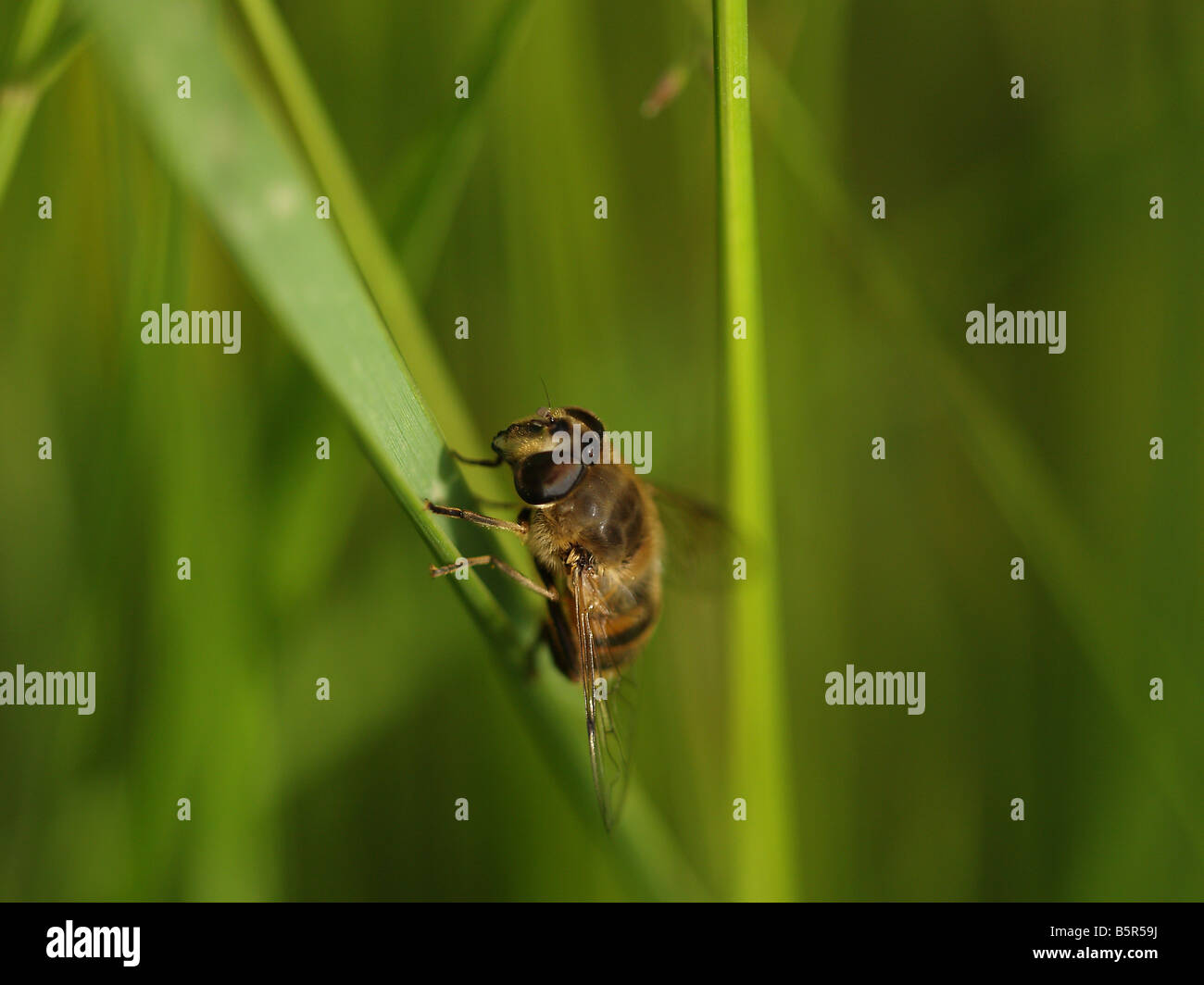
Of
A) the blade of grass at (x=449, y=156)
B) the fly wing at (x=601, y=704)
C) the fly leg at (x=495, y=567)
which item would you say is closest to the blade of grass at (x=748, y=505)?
the fly wing at (x=601, y=704)

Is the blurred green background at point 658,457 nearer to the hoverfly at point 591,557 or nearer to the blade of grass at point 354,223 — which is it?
the blade of grass at point 354,223

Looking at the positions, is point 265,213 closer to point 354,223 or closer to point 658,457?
point 354,223

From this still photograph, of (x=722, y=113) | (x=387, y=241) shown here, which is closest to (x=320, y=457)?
(x=387, y=241)

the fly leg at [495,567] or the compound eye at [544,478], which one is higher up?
the compound eye at [544,478]

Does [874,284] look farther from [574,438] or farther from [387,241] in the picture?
[387,241]

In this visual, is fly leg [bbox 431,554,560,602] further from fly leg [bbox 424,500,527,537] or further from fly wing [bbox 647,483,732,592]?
fly wing [bbox 647,483,732,592]

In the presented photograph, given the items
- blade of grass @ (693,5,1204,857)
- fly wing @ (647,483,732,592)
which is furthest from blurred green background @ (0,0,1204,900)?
fly wing @ (647,483,732,592)
